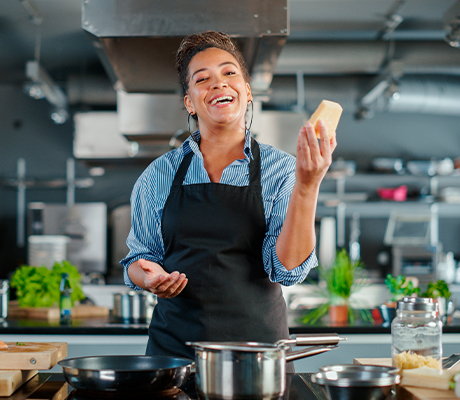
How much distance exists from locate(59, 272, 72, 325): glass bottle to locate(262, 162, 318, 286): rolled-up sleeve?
A: 1.49m

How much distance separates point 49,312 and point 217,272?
160cm

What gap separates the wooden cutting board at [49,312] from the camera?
2.78 metres

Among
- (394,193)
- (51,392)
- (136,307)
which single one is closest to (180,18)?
(136,307)

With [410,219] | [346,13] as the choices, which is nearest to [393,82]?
[346,13]

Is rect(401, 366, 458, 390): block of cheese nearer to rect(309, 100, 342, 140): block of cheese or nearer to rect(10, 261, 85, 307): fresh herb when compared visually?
rect(309, 100, 342, 140): block of cheese

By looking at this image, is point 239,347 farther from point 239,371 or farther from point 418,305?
point 418,305

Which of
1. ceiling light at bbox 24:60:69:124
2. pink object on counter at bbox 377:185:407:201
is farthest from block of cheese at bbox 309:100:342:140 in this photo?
pink object on counter at bbox 377:185:407:201

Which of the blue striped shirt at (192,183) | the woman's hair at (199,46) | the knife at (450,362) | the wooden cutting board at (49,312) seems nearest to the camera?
the knife at (450,362)

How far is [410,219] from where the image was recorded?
6367 mm

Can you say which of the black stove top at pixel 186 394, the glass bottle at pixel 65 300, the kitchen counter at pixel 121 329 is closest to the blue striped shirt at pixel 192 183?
the black stove top at pixel 186 394

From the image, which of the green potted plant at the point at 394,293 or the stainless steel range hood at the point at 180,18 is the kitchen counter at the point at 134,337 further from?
the stainless steel range hood at the point at 180,18

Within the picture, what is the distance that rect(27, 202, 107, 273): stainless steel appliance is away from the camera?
19.3ft

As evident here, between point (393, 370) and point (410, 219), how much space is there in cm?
565

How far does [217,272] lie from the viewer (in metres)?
1.46
